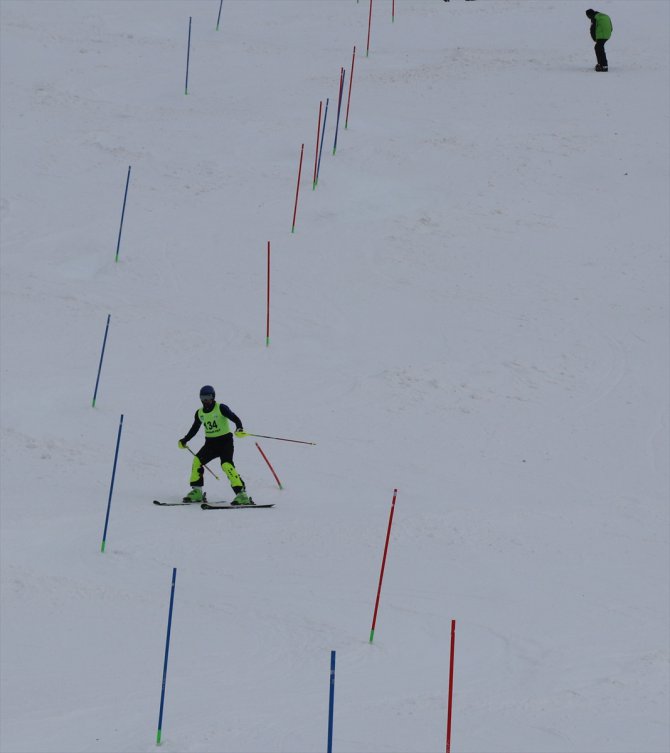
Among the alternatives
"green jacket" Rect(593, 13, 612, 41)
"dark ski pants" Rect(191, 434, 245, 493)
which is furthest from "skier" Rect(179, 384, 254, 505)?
"green jacket" Rect(593, 13, 612, 41)

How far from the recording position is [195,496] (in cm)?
1269

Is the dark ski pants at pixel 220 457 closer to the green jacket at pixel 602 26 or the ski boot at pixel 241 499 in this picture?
the ski boot at pixel 241 499

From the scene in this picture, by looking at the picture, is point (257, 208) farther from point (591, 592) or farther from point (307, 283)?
point (591, 592)

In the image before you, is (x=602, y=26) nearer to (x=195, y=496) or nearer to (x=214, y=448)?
(x=214, y=448)

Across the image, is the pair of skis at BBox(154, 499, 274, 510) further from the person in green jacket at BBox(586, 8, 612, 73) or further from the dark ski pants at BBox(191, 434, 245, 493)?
the person in green jacket at BBox(586, 8, 612, 73)

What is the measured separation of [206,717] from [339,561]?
11.1 ft

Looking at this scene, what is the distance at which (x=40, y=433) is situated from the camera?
14.4 m

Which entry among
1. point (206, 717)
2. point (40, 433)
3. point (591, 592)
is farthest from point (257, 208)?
point (206, 717)

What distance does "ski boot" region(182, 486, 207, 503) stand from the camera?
499 inches

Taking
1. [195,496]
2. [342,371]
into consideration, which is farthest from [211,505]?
[342,371]

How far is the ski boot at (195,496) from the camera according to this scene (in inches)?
499

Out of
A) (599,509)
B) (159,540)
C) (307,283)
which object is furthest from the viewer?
(307,283)

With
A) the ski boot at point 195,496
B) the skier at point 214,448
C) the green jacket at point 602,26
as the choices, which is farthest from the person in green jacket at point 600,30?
the ski boot at point 195,496

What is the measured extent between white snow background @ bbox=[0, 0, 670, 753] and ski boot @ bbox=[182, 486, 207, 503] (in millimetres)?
432
